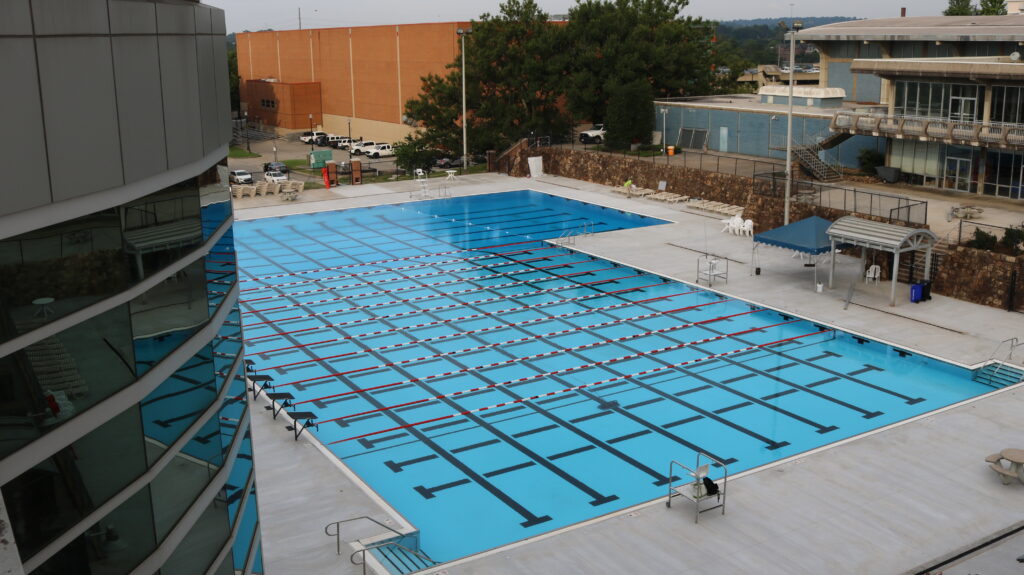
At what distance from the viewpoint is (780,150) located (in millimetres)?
42375

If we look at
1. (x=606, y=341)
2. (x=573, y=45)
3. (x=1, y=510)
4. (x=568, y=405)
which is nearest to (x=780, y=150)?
(x=573, y=45)

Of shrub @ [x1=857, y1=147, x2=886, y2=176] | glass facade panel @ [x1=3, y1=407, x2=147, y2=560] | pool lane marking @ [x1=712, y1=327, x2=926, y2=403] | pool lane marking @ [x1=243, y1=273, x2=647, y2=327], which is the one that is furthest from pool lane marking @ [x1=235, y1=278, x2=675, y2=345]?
glass facade panel @ [x1=3, y1=407, x2=147, y2=560]

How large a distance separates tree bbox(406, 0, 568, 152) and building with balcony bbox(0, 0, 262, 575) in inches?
1746

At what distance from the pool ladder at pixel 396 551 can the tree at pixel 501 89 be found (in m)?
38.2

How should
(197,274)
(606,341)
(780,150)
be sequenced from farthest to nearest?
(780,150) < (606,341) < (197,274)

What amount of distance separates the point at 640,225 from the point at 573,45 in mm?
18212

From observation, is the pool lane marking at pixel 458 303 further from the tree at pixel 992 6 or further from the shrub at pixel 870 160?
the tree at pixel 992 6

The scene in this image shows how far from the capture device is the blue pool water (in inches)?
671

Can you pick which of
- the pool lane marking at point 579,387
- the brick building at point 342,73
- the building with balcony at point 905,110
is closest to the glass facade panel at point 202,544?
the pool lane marking at point 579,387

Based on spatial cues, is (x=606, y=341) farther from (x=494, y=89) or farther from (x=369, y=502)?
(x=494, y=89)

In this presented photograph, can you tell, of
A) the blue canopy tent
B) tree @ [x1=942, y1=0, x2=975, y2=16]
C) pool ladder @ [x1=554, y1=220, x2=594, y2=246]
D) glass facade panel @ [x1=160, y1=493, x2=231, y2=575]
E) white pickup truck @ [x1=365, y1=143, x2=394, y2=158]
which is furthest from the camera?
tree @ [x1=942, y1=0, x2=975, y2=16]

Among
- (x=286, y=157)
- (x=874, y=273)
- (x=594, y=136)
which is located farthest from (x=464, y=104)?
(x=874, y=273)

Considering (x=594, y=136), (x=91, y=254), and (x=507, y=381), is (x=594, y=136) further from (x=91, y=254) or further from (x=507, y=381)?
(x=91, y=254)

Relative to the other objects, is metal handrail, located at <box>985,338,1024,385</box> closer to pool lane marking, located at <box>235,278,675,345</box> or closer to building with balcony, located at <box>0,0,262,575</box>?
pool lane marking, located at <box>235,278,675,345</box>
